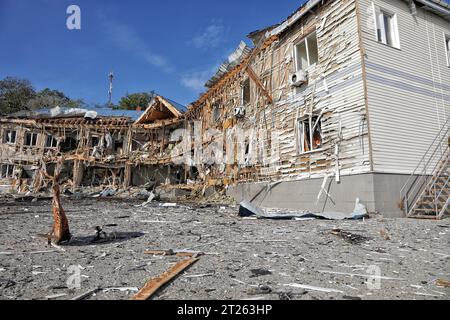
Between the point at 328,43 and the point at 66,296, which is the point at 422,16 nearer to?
the point at 328,43

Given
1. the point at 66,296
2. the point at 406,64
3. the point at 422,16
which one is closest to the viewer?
the point at 66,296

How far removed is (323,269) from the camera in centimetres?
328

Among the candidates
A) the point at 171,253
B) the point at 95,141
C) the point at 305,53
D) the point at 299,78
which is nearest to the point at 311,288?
the point at 171,253

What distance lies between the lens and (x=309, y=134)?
1108 cm

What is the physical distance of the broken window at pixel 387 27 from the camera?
9812mm

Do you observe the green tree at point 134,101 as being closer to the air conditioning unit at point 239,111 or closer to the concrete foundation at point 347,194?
the air conditioning unit at point 239,111

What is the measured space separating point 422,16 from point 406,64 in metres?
2.96

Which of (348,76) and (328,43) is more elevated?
(328,43)

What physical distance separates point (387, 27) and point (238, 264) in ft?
36.8

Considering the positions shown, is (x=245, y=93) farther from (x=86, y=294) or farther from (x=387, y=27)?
(x=86, y=294)

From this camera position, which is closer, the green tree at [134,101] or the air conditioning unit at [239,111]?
the air conditioning unit at [239,111]

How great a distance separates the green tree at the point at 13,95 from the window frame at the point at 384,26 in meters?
42.6

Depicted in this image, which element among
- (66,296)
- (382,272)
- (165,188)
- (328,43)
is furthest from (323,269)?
(165,188)

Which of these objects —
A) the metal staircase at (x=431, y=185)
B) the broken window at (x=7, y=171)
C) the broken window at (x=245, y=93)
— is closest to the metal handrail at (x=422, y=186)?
the metal staircase at (x=431, y=185)
